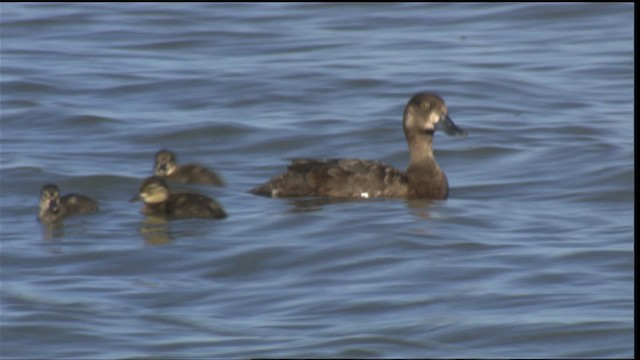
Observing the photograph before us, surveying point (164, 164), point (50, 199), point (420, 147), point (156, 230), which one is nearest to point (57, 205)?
point (50, 199)

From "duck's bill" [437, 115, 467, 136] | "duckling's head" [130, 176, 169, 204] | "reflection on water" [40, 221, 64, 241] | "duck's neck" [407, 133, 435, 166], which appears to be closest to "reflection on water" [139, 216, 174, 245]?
"duckling's head" [130, 176, 169, 204]

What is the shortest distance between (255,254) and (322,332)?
1840 millimetres

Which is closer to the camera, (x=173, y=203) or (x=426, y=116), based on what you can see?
(x=173, y=203)

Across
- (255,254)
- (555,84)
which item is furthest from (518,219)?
(555,84)

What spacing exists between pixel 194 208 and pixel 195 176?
1112mm

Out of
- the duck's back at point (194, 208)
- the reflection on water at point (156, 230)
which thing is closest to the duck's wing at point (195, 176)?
the duck's back at point (194, 208)

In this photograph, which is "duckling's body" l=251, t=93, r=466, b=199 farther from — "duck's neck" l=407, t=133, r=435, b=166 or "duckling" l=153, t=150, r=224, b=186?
"duckling" l=153, t=150, r=224, b=186

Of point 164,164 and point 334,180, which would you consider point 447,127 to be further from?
point 164,164

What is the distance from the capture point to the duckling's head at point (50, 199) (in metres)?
11.1

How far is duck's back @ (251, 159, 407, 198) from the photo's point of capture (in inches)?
468

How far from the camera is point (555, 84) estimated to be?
16.3 meters

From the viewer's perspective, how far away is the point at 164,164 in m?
12.4

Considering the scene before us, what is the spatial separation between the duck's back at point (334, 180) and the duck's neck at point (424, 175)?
13 cm

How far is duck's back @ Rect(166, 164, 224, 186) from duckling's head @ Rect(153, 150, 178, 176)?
0.03 metres
